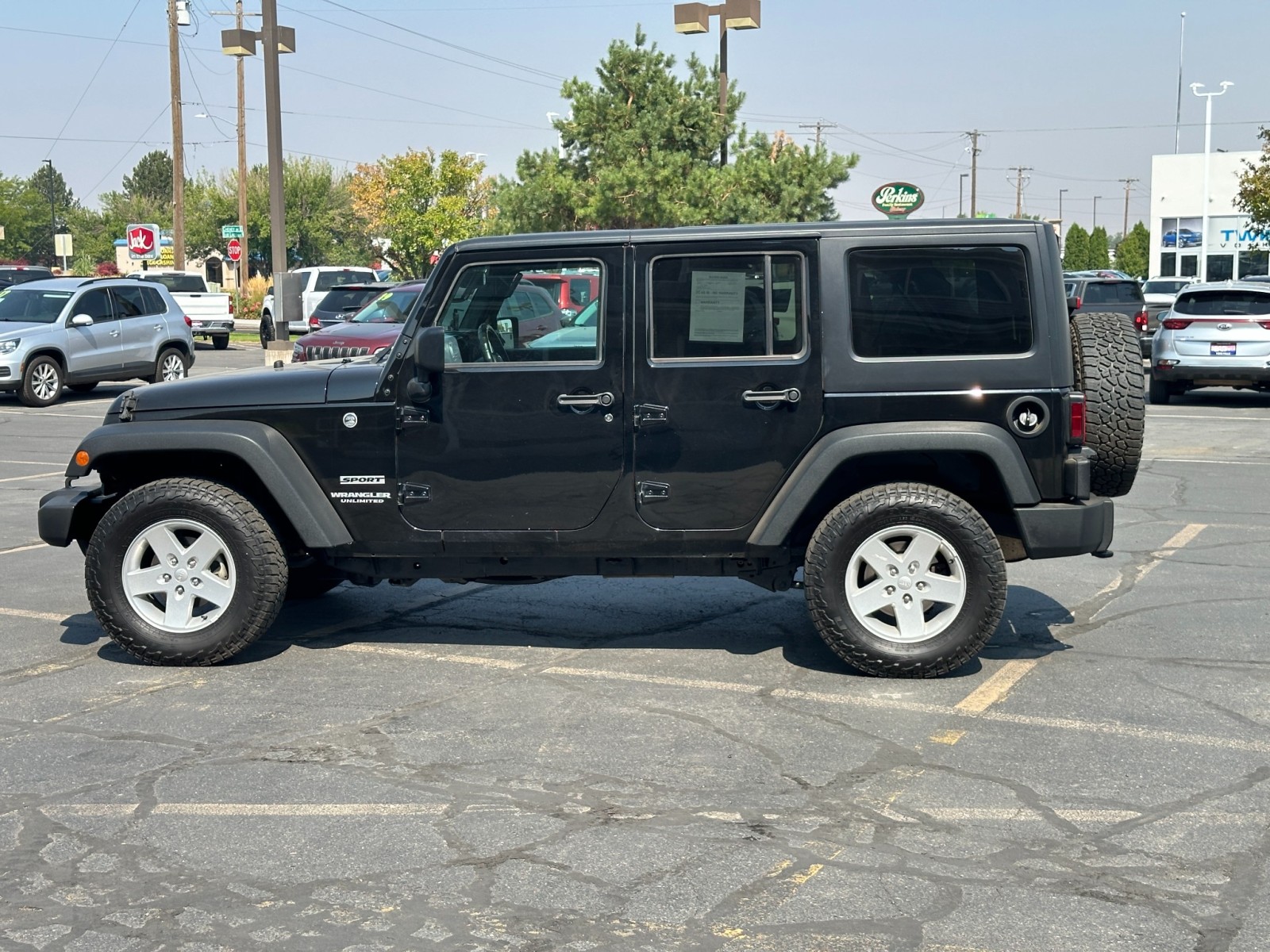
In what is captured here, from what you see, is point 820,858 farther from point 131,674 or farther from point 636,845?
point 131,674

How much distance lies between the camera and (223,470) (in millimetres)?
7066

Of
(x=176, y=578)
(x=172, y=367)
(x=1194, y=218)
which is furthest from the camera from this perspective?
(x=1194, y=218)

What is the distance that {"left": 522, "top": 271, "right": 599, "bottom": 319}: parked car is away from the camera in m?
6.67

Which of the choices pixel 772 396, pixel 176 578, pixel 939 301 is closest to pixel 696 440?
pixel 772 396

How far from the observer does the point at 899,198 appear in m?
27.6

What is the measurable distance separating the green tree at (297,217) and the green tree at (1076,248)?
41.5 meters

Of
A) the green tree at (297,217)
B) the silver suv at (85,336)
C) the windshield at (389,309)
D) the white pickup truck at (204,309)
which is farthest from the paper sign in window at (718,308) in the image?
the green tree at (297,217)

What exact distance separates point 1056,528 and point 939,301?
1.11 m

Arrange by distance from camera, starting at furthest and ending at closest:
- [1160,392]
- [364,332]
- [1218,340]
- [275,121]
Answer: [275,121], [1160,392], [1218,340], [364,332]

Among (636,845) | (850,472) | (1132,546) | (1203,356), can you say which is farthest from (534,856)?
(1203,356)

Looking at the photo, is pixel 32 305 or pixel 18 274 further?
pixel 18 274

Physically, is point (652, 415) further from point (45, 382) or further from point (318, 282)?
point (318, 282)

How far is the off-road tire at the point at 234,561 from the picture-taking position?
6.75 meters

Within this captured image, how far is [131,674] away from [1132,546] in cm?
642
